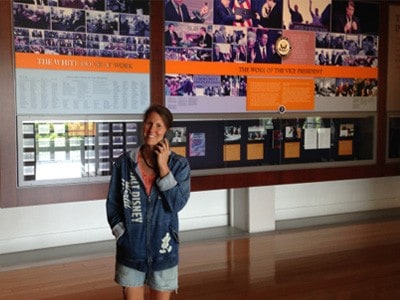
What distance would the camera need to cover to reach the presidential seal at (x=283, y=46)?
562cm

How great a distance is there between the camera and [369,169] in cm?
622

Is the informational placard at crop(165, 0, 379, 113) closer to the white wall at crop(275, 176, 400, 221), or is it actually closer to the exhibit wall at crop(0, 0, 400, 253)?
the exhibit wall at crop(0, 0, 400, 253)

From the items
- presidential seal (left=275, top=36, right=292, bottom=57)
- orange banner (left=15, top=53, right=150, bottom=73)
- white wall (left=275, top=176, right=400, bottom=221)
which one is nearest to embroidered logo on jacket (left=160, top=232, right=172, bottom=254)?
orange banner (left=15, top=53, right=150, bottom=73)

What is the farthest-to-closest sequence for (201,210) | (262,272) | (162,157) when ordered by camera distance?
(201,210)
(262,272)
(162,157)

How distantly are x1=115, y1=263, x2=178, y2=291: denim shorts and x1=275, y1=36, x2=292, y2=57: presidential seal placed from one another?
11.6 feet

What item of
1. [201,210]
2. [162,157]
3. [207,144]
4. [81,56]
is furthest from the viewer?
[201,210]

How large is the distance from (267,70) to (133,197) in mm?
3326

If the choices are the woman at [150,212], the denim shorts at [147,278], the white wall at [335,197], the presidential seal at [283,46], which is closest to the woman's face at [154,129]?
the woman at [150,212]

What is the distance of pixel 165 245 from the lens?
2.63m

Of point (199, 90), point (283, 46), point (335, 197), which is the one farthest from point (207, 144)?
point (335, 197)

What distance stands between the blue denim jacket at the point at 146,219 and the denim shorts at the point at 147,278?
3 cm

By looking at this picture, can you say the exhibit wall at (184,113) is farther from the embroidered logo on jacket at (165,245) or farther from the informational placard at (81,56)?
the embroidered logo on jacket at (165,245)

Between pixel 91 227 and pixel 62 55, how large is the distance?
1.93 meters

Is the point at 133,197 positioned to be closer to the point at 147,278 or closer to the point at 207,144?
the point at 147,278
